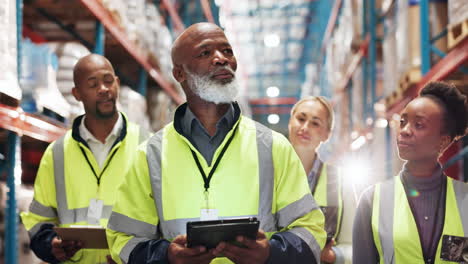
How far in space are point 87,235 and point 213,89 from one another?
3.48 ft

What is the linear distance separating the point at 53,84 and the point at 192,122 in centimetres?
241

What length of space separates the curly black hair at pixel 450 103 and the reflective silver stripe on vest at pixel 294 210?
0.89 m

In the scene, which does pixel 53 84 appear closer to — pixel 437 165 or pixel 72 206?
pixel 72 206

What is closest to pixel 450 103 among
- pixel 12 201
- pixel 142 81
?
pixel 12 201

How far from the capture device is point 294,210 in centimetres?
192

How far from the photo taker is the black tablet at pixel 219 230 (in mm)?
1633

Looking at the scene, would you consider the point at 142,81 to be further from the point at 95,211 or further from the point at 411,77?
the point at 95,211

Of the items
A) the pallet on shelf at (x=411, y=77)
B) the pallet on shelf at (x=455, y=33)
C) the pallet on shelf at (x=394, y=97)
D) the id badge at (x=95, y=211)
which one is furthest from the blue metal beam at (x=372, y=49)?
the id badge at (x=95, y=211)

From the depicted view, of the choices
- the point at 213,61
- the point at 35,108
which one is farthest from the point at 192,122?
the point at 35,108

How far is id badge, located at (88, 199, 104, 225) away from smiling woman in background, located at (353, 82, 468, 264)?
1.34 m

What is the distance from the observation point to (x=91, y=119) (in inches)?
124

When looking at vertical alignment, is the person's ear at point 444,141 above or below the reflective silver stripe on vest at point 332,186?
above

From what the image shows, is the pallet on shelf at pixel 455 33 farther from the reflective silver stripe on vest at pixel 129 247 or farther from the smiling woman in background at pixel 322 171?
the reflective silver stripe on vest at pixel 129 247

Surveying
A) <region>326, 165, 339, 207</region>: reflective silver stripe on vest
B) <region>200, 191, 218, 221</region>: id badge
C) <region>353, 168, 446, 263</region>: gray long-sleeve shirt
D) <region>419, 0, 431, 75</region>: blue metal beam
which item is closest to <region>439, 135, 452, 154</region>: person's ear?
<region>353, 168, 446, 263</region>: gray long-sleeve shirt
